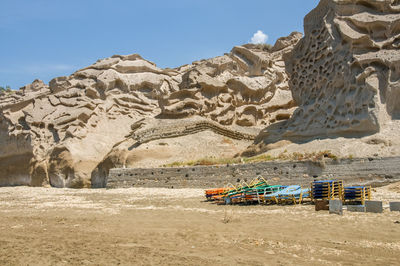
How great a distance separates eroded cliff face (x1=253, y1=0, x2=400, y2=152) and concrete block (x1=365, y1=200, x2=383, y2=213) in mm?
8405

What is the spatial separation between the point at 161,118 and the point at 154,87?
27.9ft

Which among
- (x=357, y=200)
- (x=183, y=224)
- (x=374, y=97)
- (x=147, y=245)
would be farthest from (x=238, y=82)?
(x=147, y=245)

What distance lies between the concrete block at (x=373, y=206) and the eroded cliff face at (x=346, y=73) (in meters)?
8.41

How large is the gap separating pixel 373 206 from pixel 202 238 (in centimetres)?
437

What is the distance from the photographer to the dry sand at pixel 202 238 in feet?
16.2

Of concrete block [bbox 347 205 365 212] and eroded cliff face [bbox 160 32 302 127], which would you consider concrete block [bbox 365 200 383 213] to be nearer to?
concrete block [bbox 347 205 365 212]

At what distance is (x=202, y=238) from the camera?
6266 millimetres

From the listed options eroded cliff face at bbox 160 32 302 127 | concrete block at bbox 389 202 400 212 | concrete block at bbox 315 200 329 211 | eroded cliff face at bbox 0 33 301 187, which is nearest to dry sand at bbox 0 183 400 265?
concrete block at bbox 389 202 400 212

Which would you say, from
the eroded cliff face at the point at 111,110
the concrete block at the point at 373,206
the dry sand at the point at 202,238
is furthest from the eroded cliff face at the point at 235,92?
the concrete block at the point at 373,206

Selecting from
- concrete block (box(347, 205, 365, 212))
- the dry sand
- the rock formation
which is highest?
the rock formation

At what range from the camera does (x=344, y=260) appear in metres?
4.77

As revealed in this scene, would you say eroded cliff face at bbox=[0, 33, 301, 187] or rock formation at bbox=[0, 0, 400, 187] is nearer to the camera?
rock formation at bbox=[0, 0, 400, 187]

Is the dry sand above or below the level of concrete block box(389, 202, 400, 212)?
below

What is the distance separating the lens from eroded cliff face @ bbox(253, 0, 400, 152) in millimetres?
16188
